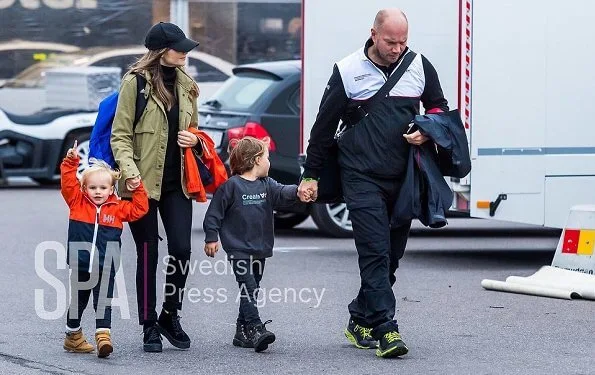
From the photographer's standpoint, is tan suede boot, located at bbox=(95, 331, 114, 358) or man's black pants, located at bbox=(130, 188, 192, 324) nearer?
tan suede boot, located at bbox=(95, 331, 114, 358)

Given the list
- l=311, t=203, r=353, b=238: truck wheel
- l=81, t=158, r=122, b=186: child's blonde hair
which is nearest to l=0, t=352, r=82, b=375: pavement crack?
l=81, t=158, r=122, b=186: child's blonde hair

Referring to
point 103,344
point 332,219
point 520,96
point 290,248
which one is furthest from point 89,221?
point 332,219

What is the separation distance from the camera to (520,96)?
11.5 m

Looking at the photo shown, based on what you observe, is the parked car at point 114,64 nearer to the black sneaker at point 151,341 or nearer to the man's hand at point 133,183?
the black sneaker at point 151,341

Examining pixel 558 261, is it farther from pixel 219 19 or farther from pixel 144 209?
pixel 219 19

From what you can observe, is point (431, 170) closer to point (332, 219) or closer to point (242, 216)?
point (242, 216)

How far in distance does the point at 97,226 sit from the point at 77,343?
66cm

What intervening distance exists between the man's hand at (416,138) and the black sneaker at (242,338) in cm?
139

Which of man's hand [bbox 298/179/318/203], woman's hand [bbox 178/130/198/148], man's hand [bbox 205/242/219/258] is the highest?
woman's hand [bbox 178/130/198/148]

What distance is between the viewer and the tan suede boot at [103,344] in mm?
7566

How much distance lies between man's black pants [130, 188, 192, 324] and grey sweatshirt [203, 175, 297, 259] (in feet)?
0.56

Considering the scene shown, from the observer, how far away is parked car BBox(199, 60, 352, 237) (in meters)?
14.2

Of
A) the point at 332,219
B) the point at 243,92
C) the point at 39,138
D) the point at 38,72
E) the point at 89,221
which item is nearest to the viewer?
the point at 89,221

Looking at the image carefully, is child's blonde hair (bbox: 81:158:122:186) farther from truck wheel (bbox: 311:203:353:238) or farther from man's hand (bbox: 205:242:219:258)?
truck wheel (bbox: 311:203:353:238)
